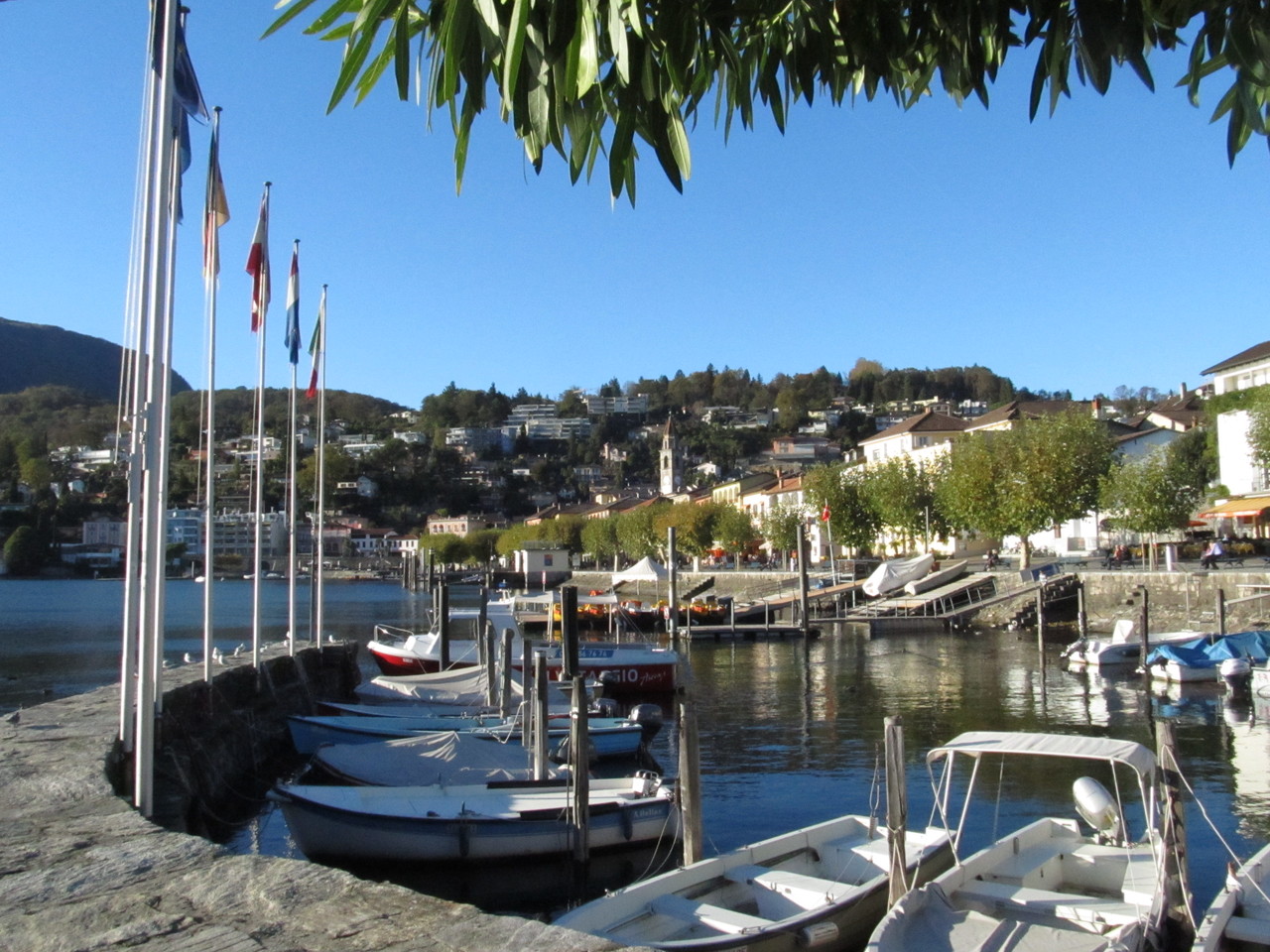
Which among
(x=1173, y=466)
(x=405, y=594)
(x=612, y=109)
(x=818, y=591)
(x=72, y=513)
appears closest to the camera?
(x=612, y=109)

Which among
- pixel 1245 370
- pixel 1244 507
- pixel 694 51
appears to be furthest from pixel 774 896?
pixel 1245 370

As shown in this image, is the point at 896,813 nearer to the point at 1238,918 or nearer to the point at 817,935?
the point at 817,935

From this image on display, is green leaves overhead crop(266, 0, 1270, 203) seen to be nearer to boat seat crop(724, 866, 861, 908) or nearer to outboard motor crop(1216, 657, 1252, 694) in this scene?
boat seat crop(724, 866, 861, 908)

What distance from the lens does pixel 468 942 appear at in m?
4.50

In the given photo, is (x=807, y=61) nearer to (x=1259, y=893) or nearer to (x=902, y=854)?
(x=902, y=854)

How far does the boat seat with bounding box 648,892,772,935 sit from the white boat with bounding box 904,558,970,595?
5349cm

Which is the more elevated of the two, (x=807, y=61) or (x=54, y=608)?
(x=807, y=61)

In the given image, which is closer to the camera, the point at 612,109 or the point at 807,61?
the point at 612,109

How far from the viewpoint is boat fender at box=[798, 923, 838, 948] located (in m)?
10.1

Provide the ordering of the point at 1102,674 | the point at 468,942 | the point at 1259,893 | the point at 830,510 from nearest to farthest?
1. the point at 468,942
2. the point at 1259,893
3. the point at 1102,674
4. the point at 830,510

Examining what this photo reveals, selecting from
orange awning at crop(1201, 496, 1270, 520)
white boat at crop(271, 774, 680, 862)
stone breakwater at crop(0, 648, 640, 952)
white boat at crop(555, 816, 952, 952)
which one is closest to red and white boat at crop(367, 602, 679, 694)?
white boat at crop(271, 774, 680, 862)

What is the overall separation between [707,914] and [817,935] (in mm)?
1009

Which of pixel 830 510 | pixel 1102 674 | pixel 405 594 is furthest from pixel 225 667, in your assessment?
pixel 405 594

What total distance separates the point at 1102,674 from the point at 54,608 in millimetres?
86959
